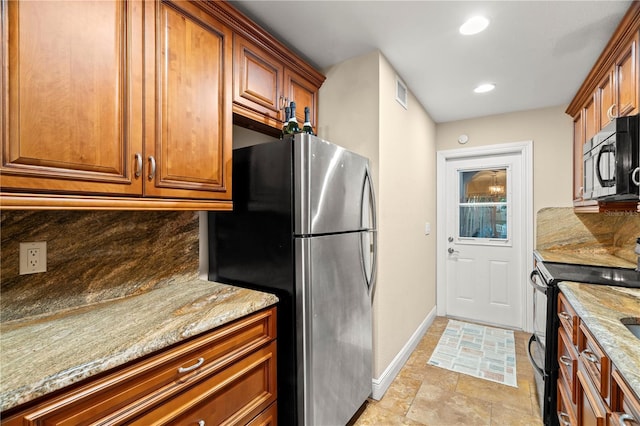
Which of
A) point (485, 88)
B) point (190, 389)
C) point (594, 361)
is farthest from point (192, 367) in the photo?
point (485, 88)

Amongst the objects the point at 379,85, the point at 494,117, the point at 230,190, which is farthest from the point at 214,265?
the point at 494,117

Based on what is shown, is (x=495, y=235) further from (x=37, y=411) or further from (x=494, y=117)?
(x=37, y=411)

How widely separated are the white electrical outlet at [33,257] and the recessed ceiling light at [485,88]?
3158mm

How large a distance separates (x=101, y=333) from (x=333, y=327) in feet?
3.40

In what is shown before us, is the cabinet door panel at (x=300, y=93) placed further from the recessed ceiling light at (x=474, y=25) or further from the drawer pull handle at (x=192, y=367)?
the drawer pull handle at (x=192, y=367)

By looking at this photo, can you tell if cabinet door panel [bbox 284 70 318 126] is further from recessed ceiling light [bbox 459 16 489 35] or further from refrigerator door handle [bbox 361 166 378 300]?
recessed ceiling light [bbox 459 16 489 35]

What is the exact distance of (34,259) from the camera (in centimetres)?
118

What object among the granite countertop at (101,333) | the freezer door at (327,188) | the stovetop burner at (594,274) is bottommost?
the granite countertop at (101,333)

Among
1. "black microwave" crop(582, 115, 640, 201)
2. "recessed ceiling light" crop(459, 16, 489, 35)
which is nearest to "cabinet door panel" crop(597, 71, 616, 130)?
"black microwave" crop(582, 115, 640, 201)

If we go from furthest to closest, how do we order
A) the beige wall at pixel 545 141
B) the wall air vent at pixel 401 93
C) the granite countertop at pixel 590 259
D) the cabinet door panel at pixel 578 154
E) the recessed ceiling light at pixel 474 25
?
the beige wall at pixel 545 141, the cabinet door panel at pixel 578 154, the wall air vent at pixel 401 93, the granite countertop at pixel 590 259, the recessed ceiling light at pixel 474 25

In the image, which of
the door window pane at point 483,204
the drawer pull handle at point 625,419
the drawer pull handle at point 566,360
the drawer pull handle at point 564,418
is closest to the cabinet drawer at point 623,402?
the drawer pull handle at point 625,419

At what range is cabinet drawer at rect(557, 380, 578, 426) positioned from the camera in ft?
4.40

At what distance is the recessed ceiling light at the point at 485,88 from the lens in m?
2.59

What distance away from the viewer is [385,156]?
2166mm
